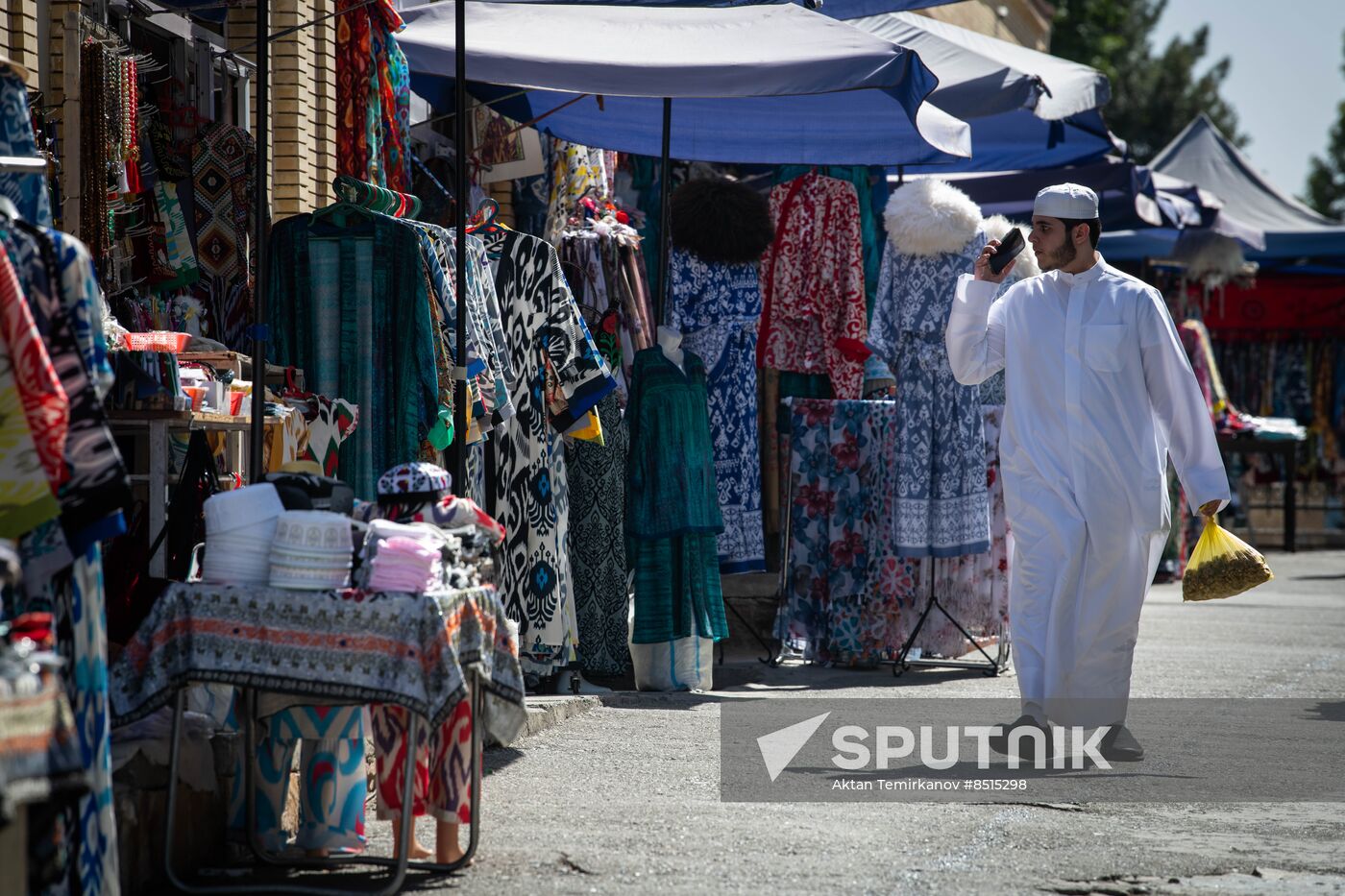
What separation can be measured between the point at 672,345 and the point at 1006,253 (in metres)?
1.71

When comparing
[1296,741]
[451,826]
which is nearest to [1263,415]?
[1296,741]

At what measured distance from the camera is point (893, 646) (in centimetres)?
942

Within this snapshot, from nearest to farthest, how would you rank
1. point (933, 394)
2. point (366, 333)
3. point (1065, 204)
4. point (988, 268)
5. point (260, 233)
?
point (260, 233) < point (366, 333) < point (1065, 204) < point (988, 268) < point (933, 394)

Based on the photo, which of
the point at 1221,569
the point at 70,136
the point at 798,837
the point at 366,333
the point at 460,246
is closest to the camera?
the point at 798,837

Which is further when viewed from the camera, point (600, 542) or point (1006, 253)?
point (600, 542)

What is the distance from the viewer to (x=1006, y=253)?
280 inches

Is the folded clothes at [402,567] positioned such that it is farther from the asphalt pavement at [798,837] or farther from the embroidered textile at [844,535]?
the embroidered textile at [844,535]

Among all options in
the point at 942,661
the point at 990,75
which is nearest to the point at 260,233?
the point at 942,661

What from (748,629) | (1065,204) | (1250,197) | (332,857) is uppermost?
(1250,197)

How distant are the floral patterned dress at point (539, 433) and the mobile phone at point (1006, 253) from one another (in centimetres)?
159

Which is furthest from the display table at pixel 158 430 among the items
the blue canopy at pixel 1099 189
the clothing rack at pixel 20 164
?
the blue canopy at pixel 1099 189

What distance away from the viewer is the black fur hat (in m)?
8.86

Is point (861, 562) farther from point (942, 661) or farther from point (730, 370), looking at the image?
point (730, 370)

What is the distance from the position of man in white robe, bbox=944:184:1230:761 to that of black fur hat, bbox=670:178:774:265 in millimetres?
2146
